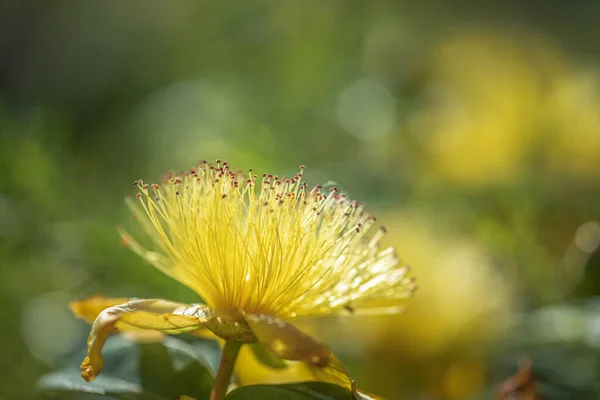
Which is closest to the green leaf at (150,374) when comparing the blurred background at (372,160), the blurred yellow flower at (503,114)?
the blurred background at (372,160)

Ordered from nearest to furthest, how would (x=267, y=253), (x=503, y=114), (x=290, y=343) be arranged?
(x=290, y=343)
(x=267, y=253)
(x=503, y=114)

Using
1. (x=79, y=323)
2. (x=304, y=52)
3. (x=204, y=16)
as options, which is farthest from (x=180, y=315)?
(x=204, y=16)

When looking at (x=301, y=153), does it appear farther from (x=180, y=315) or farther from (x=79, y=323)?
(x=180, y=315)

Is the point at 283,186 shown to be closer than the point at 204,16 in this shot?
Yes

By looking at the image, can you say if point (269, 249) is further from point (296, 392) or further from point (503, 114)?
point (503, 114)

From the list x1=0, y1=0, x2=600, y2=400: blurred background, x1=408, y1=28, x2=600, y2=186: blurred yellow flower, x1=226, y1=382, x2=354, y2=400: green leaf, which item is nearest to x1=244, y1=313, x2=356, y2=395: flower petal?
x1=226, y1=382, x2=354, y2=400: green leaf

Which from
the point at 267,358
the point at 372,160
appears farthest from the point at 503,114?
the point at 267,358
